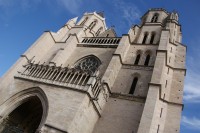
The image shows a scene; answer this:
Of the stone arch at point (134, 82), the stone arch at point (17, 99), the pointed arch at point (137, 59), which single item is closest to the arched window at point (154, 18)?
the pointed arch at point (137, 59)

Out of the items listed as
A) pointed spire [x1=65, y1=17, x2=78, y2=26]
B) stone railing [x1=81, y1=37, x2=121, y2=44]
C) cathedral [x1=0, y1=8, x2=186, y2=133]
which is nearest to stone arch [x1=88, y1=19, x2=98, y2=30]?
pointed spire [x1=65, y1=17, x2=78, y2=26]

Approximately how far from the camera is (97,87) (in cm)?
1159

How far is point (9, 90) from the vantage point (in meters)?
12.9

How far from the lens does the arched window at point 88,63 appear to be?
53.4 ft

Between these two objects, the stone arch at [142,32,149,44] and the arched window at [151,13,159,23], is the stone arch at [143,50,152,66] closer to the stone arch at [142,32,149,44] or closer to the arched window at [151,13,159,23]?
the stone arch at [142,32,149,44]

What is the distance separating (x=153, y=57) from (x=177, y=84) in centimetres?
271

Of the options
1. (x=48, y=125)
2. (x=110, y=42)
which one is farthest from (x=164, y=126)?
(x=110, y=42)

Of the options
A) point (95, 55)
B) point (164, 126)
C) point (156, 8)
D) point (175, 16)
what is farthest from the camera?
point (156, 8)

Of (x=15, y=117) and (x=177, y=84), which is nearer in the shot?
(x=15, y=117)

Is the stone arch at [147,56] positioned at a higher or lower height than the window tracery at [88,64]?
higher

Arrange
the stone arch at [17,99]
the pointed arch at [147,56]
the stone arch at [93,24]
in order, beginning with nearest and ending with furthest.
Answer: the stone arch at [17,99] < the pointed arch at [147,56] < the stone arch at [93,24]

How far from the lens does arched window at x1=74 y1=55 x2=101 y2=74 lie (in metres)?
16.3

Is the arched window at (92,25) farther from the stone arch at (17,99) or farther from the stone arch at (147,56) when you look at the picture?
the stone arch at (17,99)

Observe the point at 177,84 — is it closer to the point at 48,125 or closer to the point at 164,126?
the point at 164,126
